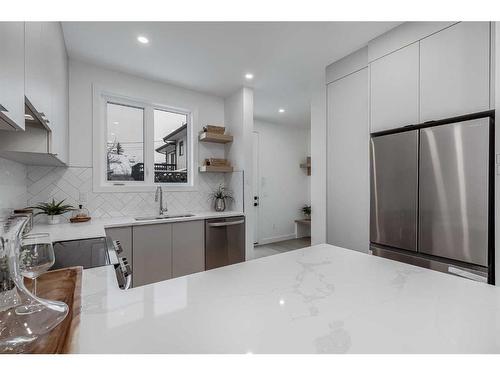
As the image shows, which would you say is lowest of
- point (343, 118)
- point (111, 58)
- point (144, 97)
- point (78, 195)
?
point (78, 195)

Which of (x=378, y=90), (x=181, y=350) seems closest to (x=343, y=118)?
(x=378, y=90)

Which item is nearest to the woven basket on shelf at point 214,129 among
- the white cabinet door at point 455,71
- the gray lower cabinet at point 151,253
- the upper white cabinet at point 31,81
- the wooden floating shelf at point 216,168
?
the wooden floating shelf at point 216,168

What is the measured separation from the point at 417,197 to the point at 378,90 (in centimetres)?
106

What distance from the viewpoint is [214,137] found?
353cm

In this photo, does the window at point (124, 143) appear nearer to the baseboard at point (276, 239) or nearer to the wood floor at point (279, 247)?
the wood floor at point (279, 247)

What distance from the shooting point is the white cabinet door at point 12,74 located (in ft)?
2.61

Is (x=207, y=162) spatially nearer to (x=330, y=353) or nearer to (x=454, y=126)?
(x=454, y=126)

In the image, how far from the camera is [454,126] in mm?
1680

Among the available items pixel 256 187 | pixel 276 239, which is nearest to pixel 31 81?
pixel 256 187

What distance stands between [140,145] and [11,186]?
1498mm

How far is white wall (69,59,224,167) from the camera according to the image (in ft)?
9.12

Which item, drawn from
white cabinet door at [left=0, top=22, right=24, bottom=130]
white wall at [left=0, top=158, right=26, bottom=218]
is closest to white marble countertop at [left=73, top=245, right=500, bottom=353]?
white cabinet door at [left=0, top=22, right=24, bottom=130]

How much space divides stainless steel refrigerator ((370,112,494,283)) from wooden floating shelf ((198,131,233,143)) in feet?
6.67

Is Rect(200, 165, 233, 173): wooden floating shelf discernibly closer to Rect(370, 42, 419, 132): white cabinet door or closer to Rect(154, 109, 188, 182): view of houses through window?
Rect(154, 109, 188, 182): view of houses through window
